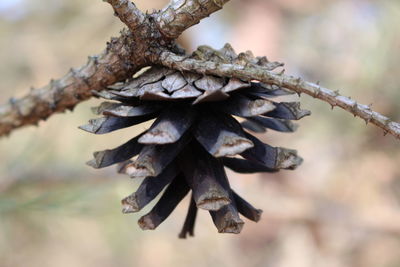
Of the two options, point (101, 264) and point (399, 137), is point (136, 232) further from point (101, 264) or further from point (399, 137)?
point (399, 137)

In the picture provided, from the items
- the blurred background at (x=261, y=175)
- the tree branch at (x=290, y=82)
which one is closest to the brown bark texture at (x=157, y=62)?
the tree branch at (x=290, y=82)

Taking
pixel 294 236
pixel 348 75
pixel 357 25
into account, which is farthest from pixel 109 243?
pixel 357 25

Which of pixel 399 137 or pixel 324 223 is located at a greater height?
pixel 324 223

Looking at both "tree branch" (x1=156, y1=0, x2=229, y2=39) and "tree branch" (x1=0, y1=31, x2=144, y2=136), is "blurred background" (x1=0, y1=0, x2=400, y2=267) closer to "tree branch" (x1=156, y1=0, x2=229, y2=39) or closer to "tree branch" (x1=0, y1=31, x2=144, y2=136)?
"tree branch" (x1=0, y1=31, x2=144, y2=136)

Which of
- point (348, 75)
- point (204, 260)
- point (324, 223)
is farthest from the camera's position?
point (204, 260)

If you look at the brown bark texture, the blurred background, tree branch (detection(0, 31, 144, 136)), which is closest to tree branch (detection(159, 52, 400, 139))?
the brown bark texture

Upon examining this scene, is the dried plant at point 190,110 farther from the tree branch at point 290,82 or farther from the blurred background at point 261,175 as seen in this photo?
the blurred background at point 261,175
